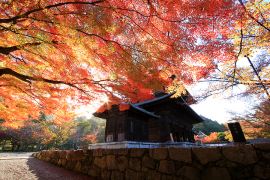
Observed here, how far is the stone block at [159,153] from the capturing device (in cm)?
434

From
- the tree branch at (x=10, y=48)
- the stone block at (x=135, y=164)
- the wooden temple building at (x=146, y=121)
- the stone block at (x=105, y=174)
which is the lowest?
the stone block at (x=105, y=174)

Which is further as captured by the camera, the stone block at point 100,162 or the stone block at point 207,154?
the stone block at point 100,162

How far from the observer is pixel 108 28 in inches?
209

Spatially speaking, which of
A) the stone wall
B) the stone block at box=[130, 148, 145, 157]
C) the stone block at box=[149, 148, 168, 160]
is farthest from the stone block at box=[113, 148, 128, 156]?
the stone block at box=[149, 148, 168, 160]

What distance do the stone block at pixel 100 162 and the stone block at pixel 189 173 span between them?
269 cm

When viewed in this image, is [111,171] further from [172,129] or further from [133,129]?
[172,129]

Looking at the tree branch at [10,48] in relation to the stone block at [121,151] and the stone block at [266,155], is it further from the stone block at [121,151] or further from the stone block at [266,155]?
the stone block at [266,155]

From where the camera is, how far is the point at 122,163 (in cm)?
523

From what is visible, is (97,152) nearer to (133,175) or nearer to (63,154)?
(133,175)

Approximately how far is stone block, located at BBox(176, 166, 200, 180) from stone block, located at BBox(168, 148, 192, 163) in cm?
16

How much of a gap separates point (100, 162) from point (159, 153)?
8.04ft

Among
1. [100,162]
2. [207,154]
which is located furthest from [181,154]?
[100,162]

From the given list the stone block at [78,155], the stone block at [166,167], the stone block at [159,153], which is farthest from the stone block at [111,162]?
the stone block at [166,167]

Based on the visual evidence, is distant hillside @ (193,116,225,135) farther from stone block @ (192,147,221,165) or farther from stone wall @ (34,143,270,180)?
stone block @ (192,147,221,165)
